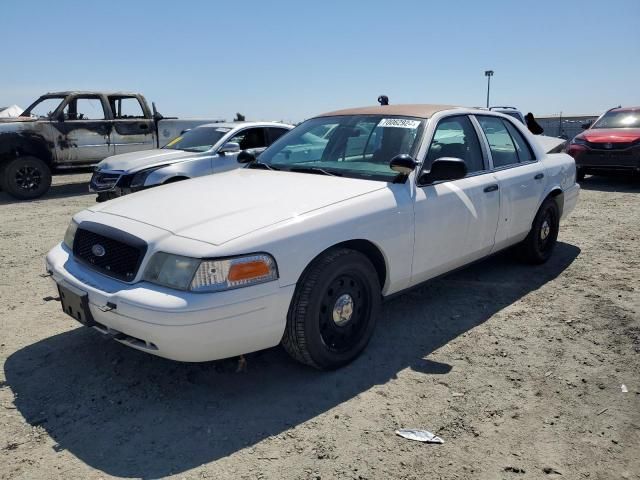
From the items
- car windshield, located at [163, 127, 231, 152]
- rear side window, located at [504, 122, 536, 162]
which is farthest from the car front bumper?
car windshield, located at [163, 127, 231, 152]

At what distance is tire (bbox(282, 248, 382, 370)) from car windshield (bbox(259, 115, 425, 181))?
30.0 inches

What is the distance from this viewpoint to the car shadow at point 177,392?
8.58 feet

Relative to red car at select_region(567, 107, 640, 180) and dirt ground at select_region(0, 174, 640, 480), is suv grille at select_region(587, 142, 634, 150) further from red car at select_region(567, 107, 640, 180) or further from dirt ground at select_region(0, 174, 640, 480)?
dirt ground at select_region(0, 174, 640, 480)

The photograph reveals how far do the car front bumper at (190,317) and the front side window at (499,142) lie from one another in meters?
2.57

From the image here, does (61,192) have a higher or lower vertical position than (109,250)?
lower

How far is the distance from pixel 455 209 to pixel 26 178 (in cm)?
972

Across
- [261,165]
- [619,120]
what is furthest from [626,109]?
[261,165]

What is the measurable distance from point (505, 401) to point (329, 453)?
1127 millimetres

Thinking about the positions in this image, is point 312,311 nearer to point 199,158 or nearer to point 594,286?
point 594,286

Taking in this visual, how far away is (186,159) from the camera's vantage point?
26.5 ft

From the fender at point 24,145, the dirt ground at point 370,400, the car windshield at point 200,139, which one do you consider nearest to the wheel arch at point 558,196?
the dirt ground at point 370,400

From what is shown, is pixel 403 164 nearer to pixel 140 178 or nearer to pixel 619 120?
pixel 140 178

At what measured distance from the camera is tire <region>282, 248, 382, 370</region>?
3.00 meters

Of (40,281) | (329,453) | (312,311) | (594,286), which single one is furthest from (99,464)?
(594,286)
